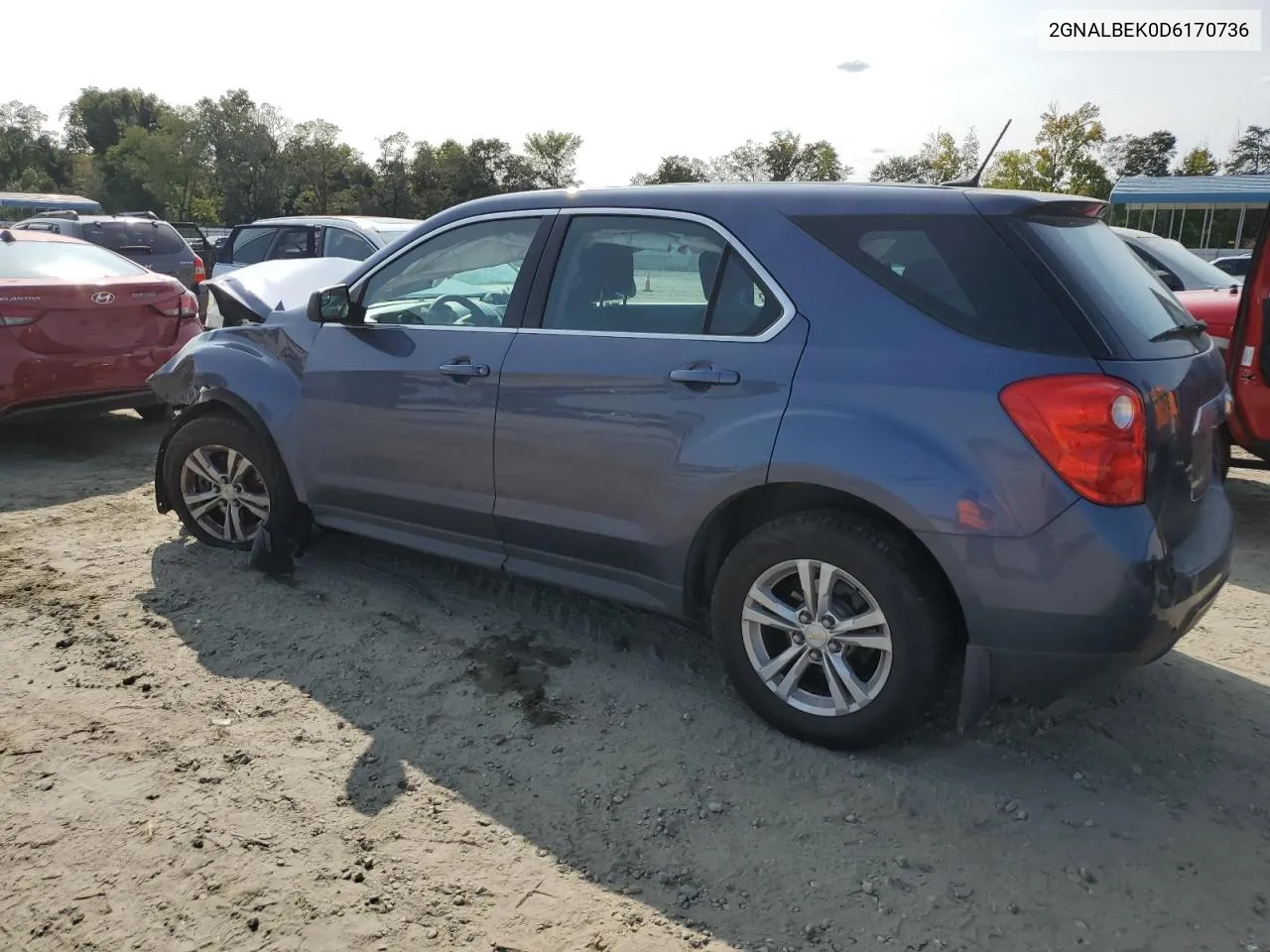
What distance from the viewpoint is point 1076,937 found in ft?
7.79

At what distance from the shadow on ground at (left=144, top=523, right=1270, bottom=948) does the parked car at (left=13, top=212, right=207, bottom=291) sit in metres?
10.2

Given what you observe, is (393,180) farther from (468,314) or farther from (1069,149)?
(468,314)

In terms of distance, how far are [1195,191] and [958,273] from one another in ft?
105

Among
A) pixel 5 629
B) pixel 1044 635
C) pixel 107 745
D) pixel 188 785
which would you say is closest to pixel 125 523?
pixel 5 629

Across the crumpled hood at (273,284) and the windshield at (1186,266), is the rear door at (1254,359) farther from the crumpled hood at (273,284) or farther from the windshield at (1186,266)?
the crumpled hood at (273,284)

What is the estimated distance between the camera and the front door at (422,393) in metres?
3.81

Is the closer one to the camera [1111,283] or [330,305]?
[1111,283]

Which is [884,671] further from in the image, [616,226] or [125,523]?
[125,523]

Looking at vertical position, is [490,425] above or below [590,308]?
below

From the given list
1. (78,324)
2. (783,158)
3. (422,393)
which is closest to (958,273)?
(422,393)

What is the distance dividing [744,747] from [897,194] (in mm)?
1840

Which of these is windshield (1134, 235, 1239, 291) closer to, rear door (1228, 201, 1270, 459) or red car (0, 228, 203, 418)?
rear door (1228, 201, 1270, 459)

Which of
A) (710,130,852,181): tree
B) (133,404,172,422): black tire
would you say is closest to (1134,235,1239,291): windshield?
(133,404,172,422): black tire

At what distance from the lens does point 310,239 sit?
34.5 ft
